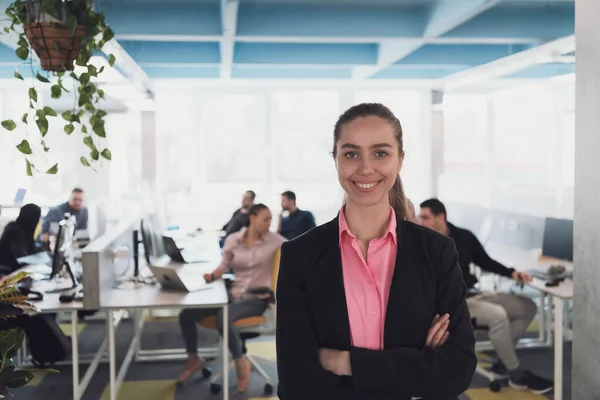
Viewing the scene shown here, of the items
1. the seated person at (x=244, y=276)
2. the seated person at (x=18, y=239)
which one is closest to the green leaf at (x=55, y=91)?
the seated person at (x=244, y=276)

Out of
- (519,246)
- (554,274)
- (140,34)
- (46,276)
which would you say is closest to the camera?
(554,274)

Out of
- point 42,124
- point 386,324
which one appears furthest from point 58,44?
point 386,324

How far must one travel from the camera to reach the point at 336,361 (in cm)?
145

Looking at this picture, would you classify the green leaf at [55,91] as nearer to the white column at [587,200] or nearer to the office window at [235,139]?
the white column at [587,200]

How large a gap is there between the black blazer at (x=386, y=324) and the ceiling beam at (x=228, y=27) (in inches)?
132

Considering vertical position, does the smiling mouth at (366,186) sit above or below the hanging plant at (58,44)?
below

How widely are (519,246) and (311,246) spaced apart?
5.23 metres

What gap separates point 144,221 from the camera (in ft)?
16.8

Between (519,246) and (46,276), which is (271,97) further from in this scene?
(46,276)

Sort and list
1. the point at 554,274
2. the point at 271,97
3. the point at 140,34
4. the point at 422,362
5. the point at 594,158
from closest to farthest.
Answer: the point at 422,362 < the point at 594,158 < the point at 554,274 < the point at 140,34 < the point at 271,97

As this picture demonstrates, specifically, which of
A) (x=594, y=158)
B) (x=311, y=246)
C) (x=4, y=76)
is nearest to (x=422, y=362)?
(x=311, y=246)

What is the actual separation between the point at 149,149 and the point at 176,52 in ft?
9.01

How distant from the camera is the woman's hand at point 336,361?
1.44 metres

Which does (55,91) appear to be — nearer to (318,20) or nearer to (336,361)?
(336,361)
